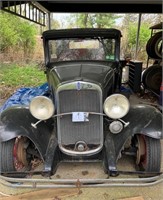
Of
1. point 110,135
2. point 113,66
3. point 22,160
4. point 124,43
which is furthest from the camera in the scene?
point 124,43

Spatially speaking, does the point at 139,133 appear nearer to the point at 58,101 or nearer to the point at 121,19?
the point at 58,101

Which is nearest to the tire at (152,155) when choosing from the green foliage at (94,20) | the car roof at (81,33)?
the car roof at (81,33)

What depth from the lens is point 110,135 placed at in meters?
2.58

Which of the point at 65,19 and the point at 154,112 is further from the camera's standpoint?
the point at 65,19

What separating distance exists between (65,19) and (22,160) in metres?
16.7

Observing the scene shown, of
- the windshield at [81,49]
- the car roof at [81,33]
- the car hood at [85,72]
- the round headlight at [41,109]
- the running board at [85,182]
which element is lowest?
the running board at [85,182]

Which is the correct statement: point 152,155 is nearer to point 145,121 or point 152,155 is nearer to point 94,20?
point 145,121

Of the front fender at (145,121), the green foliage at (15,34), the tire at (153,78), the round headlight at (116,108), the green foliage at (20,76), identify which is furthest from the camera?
the green foliage at (15,34)

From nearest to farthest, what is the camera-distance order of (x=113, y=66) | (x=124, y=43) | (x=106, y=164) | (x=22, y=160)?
(x=106, y=164)
(x=22, y=160)
(x=113, y=66)
(x=124, y=43)

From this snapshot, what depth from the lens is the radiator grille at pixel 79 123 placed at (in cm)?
245

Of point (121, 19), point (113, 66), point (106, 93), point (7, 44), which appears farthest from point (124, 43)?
point (106, 93)

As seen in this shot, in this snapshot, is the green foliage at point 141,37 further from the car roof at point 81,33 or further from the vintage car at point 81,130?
the vintage car at point 81,130

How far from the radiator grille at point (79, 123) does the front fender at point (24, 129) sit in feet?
0.69

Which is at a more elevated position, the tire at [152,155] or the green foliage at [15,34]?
the green foliage at [15,34]
